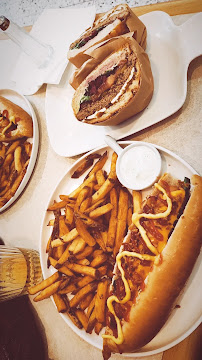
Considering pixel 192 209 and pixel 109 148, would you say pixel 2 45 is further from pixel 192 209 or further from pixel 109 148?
pixel 192 209

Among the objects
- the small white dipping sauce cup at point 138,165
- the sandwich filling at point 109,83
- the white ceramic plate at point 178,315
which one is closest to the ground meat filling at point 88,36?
the sandwich filling at point 109,83

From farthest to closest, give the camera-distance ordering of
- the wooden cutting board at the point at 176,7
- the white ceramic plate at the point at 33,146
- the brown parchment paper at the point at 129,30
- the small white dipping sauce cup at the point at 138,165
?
the white ceramic plate at the point at 33,146 → the wooden cutting board at the point at 176,7 → the brown parchment paper at the point at 129,30 → the small white dipping sauce cup at the point at 138,165

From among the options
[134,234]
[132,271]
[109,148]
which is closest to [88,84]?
[109,148]

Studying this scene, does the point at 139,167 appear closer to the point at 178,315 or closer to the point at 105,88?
the point at 105,88

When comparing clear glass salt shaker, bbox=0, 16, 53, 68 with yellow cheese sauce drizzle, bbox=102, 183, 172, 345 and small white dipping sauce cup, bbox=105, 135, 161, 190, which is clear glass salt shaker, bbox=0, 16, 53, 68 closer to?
small white dipping sauce cup, bbox=105, 135, 161, 190

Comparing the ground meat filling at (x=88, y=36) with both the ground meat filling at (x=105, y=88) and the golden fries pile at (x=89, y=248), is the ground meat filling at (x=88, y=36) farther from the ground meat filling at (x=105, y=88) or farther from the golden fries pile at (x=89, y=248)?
the golden fries pile at (x=89, y=248)

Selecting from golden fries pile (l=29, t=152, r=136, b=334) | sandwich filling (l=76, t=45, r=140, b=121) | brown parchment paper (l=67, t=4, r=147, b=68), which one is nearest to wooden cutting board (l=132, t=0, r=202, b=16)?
brown parchment paper (l=67, t=4, r=147, b=68)
